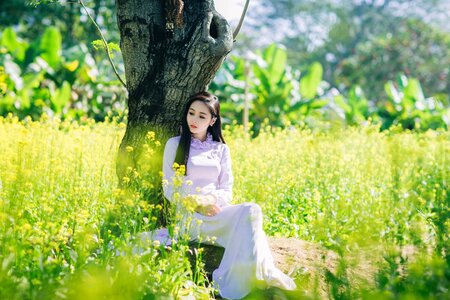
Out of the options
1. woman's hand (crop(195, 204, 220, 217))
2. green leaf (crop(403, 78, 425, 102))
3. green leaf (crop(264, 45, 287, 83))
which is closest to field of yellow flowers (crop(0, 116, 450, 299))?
woman's hand (crop(195, 204, 220, 217))

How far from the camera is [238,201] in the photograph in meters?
5.16

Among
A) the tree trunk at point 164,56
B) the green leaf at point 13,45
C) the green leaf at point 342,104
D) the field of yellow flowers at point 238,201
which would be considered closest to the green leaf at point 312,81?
the green leaf at point 342,104

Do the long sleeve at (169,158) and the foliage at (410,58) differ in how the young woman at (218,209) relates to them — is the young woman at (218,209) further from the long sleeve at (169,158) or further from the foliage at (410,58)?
the foliage at (410,58)

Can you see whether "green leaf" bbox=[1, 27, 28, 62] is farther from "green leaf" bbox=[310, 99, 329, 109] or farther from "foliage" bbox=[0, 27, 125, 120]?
"green leaf" bbox=[310, 99, 329, 109]

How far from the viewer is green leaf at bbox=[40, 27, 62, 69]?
1154 cm

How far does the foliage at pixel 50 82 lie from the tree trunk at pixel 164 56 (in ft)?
19.9

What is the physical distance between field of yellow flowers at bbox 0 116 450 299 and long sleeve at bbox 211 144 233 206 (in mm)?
420

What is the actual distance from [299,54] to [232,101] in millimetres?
23416

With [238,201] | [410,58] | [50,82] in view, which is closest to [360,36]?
[410,58]

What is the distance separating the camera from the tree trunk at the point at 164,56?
14.7 ft

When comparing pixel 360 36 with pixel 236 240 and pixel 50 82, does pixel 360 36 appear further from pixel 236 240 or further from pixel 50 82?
pixel 236 240

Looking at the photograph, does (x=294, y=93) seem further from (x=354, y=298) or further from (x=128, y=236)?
(x=354, y=298)

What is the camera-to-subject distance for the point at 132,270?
9.57 feet

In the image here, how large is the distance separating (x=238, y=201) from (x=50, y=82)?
763 cm
